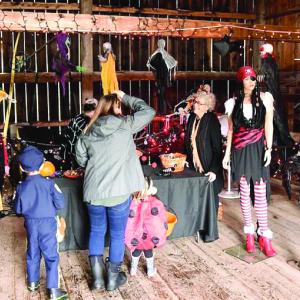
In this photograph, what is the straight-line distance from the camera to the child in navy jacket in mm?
2818

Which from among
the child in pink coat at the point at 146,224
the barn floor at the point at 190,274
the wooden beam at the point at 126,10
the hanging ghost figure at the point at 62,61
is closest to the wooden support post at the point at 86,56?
the wooden beam at the point at 126,10

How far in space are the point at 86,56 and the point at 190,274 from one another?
4.56 m

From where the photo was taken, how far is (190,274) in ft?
10.9

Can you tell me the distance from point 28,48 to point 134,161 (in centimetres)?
509

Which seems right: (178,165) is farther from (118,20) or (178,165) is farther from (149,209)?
(118,20)

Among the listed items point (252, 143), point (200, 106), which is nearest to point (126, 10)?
point (200, 106)

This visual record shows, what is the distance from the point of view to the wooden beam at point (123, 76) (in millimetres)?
6965

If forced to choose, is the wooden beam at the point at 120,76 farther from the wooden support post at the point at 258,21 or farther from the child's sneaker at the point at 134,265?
the child's sneaker at the point at 134,265

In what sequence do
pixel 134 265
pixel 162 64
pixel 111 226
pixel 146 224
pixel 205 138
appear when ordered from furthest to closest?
1. pixel 162 64
2. pixel 205 138
3. pixel 134 265
4. pixel 146 224
5. pixel 111 226

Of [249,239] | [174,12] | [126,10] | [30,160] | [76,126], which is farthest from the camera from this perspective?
[174,12]

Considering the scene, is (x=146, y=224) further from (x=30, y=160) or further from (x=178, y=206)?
(x=30, y=160)

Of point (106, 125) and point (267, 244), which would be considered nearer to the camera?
point (106, 125)

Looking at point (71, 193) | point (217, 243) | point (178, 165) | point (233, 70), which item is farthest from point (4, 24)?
point (233, 70)

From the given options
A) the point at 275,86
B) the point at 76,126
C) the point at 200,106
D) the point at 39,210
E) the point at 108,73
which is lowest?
the point at 39,210
